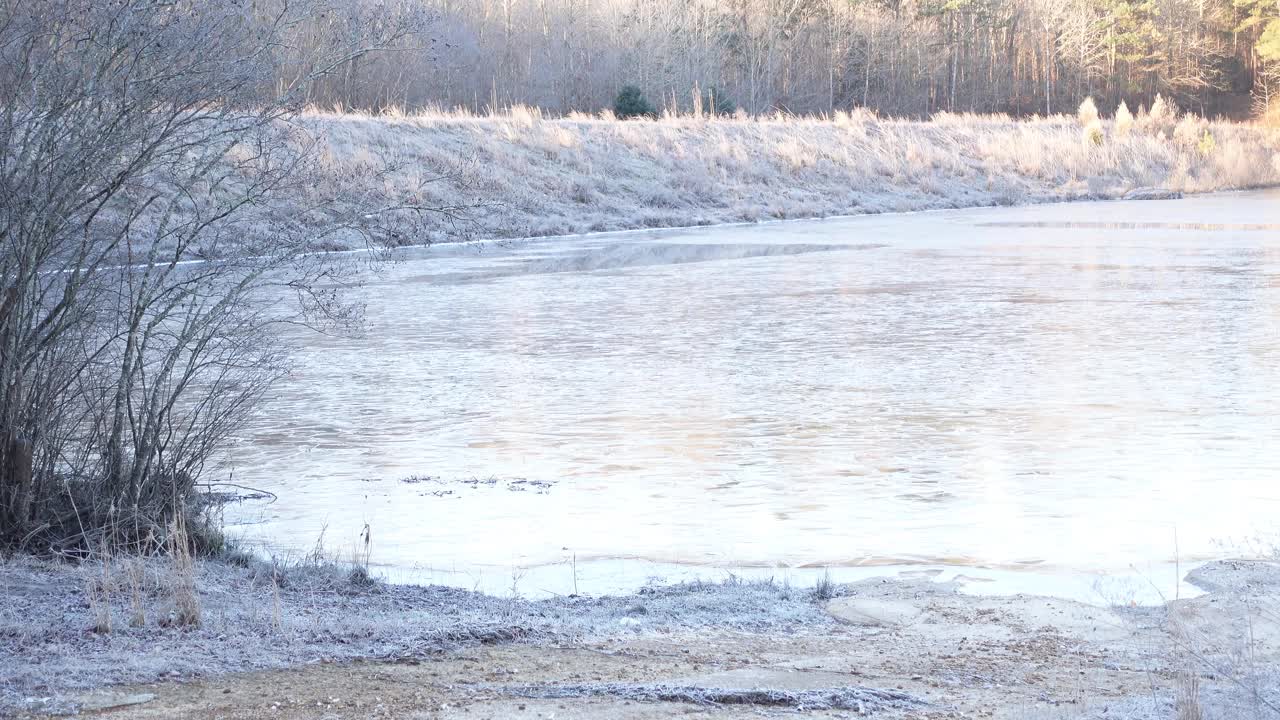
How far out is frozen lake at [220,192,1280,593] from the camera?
792 cm

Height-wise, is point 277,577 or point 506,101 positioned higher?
point 506,101

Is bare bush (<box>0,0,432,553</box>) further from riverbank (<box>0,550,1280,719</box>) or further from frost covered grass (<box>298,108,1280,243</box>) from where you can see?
frost covered grass (<box>298,108,1280,243</box>)

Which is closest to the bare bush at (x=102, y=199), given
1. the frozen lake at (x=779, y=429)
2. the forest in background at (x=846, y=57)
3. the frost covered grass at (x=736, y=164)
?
the frozen lake at (x=779, y=429)

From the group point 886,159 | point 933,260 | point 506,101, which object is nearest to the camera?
point 933,260

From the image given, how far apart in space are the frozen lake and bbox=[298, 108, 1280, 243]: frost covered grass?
29.7 feet

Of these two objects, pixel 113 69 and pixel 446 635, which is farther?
pixel 113 69

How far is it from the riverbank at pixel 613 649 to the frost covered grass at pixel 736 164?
17976mm

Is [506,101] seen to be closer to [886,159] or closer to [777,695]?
[886,159]

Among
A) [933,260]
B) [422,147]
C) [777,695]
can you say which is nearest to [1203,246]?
[933,260]

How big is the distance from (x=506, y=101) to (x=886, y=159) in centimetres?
1864

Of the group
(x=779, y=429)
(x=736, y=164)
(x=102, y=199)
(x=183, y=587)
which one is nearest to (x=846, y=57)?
(x=736, y=164)

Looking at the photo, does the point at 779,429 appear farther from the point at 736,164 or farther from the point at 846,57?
the point at 846,57

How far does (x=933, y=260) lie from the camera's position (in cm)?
2480

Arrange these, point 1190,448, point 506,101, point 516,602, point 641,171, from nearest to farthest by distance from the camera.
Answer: point 516,602 < point 1190,448 < point 641,171 < point 506,101
